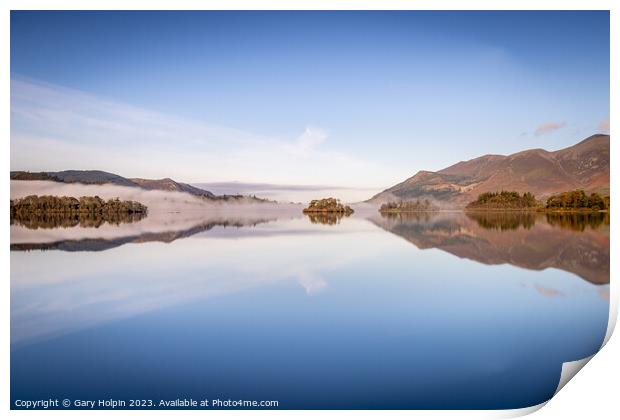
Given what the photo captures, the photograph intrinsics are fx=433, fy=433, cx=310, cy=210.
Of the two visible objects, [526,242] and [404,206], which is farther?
[404,206]

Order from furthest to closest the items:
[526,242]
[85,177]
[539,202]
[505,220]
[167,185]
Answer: [505,220] → [539,202] → [526,242] → [167,185] → [85,177]

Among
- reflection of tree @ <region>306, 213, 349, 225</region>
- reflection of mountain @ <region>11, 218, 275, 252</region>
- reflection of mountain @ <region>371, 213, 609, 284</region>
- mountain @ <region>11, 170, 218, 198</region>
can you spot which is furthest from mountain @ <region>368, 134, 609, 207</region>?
reflection of mountain @ <region>11, 218, 275, 252</region>

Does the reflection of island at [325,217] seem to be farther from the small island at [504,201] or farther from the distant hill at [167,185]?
the distant hill at [167,185]

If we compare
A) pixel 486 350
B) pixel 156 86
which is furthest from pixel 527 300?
pixel 156 86

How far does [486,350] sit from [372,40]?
3107mm

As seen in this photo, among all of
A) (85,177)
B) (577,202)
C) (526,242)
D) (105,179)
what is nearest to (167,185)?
(105,179)

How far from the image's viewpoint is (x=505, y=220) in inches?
351

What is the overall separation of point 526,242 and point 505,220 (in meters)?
2.85

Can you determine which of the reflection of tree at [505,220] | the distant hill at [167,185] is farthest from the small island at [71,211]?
the reflection of tree at [505,220]

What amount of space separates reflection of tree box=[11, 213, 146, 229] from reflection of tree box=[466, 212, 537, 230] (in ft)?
21.3

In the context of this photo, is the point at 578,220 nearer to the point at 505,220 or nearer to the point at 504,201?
the point at 504,201

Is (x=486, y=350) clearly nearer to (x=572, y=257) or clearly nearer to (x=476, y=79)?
(x=572, y=257)

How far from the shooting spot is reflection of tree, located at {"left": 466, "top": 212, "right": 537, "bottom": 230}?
8.15 meters

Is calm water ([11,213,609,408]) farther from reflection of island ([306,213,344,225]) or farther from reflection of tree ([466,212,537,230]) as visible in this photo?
reflection of island ([306,213,344,225])
